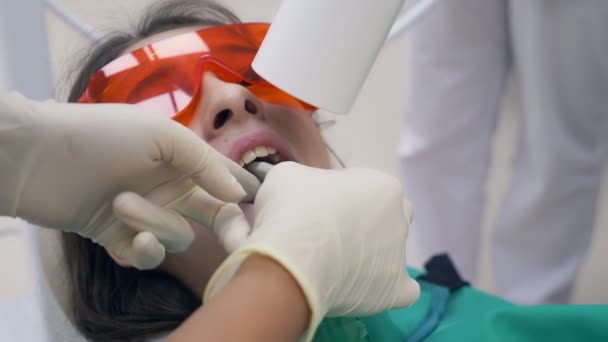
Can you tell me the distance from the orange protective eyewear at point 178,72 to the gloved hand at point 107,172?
0.24 metres

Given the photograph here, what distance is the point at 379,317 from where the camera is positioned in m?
1.01

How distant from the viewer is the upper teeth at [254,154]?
100 centimetres

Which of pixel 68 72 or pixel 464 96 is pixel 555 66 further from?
pixel 68 72

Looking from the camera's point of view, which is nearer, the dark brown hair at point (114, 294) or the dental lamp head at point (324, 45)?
the dental lamp head at point (324, 45)

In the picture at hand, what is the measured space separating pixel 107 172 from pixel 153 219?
71 millimetres

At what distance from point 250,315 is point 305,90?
14.9 inches

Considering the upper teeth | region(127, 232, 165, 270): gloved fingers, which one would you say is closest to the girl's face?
the upper teeth

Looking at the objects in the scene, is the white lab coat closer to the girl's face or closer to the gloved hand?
the girl's face

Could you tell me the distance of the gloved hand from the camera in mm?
678

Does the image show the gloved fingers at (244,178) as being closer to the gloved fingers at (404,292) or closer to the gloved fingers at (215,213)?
the gloved fingers at (215,213)

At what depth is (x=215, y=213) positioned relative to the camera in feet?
2.73

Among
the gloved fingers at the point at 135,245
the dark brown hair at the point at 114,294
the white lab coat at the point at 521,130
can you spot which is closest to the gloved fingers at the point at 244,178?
the gloved fingers at the point at 135,245

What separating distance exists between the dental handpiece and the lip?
2 cm

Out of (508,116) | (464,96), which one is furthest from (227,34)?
(508,116)
